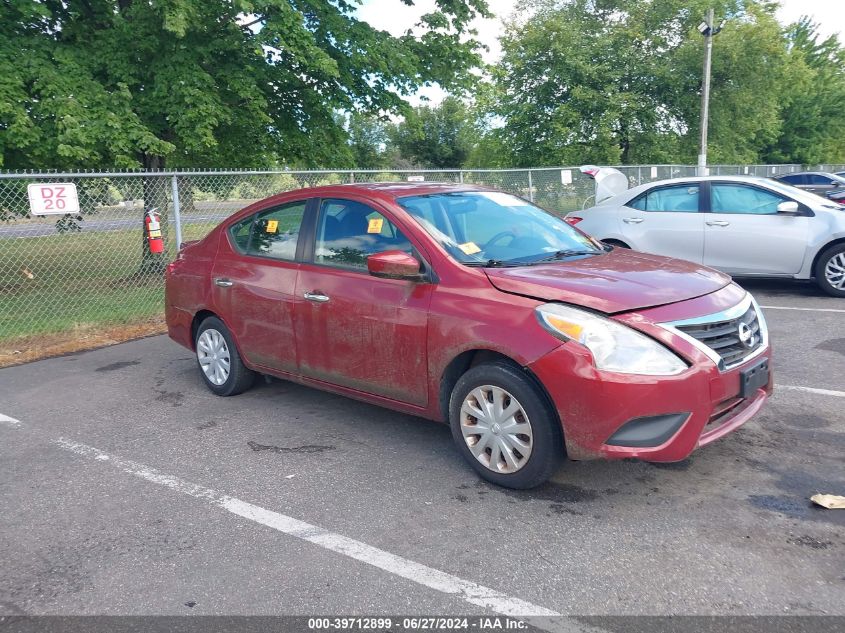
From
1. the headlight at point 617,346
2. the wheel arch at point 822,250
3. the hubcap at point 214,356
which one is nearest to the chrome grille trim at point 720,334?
the headlight at point 617,346

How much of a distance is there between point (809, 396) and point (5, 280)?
1043cm

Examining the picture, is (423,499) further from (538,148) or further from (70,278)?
(538,148)

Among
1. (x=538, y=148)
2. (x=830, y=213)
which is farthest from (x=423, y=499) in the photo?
(x=538, y=148)

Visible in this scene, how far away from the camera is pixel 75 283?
10367 mm

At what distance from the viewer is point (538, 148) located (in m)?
27.2

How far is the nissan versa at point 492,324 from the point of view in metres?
3.34

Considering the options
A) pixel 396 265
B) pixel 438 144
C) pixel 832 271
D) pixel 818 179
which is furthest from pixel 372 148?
pixel 396 265

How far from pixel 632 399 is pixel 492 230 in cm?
164

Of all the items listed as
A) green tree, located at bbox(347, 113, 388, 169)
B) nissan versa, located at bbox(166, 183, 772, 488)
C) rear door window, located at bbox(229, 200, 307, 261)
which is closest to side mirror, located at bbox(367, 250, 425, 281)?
nissan versa, located at bbox(166, 183, 772, 488)

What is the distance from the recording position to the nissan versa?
3.34 m

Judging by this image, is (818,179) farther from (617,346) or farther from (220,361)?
(617,346)

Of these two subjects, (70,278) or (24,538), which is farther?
(70,278)

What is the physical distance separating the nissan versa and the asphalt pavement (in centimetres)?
35

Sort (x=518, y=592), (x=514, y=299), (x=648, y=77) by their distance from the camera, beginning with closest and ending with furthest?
(x=518, y=592) → (x=514, y=299) → (x=648, y=77)
